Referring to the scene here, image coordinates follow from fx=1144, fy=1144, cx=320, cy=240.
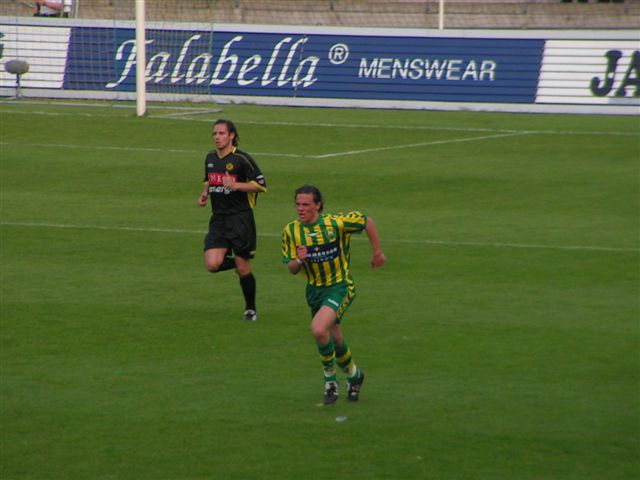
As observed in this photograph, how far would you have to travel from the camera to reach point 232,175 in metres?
12.0

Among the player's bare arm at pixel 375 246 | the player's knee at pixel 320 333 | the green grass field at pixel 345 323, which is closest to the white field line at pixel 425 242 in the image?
the green grass field at pixel 345 323

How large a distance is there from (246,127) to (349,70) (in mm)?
4452

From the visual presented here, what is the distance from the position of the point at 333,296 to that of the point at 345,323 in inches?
105

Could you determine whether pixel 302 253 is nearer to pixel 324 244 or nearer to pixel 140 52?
pixel 324 244

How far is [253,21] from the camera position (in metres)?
42.9

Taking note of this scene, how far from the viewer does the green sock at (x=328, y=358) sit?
9070 mm

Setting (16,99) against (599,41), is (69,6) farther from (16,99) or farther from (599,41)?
(599,41)

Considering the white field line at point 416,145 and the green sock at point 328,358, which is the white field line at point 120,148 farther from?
the green sock at point 328,358

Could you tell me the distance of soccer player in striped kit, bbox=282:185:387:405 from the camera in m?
9.08

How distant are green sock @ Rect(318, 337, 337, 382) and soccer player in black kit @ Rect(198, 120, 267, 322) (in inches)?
111

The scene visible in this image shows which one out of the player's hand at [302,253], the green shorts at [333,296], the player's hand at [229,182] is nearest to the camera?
the player's hand at [302,253]

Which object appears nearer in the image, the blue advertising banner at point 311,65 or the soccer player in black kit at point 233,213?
the soccer player in black kit at point 233,213

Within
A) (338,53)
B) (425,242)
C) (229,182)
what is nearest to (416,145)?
(338,53)

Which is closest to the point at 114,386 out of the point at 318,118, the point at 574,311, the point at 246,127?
the point at 574,311
